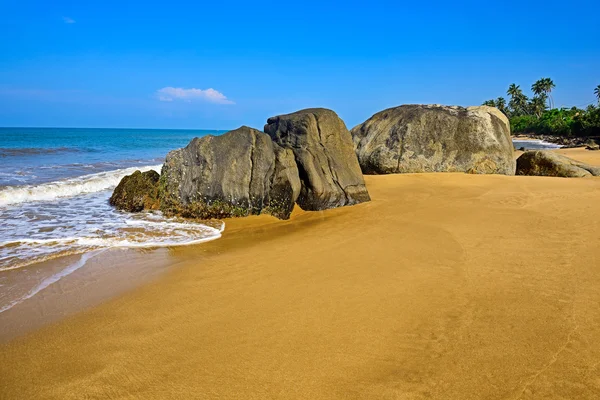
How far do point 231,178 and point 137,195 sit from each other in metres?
2.15

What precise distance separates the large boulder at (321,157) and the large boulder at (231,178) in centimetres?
37

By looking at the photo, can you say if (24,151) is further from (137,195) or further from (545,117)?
(545,117)

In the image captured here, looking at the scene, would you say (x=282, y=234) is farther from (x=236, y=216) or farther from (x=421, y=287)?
(x=421, y=287)

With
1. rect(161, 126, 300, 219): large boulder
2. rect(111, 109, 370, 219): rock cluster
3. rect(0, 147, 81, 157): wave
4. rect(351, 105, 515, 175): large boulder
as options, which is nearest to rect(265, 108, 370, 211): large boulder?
rect(111, 109, 370, 219): rock cluster

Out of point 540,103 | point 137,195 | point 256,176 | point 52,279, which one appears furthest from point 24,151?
point 540,103

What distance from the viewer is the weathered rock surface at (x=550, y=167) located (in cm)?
1271

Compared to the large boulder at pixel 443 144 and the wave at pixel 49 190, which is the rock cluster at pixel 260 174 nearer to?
the wave at pixel 49 190

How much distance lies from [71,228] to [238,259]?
135 inches

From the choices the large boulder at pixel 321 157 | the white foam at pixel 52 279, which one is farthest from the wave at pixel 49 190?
the large boulder at pixel 321 157

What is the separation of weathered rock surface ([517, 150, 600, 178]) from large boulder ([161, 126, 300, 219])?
925 centimetres

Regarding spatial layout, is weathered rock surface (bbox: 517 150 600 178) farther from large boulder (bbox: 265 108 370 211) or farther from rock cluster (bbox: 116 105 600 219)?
large boulder (bbox: 265 108 370 211)

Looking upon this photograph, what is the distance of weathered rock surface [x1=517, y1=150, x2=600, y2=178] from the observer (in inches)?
500

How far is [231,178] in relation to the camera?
8.14 meters

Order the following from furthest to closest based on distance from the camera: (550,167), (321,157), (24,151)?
1. (24,151)
2. (550,167)
3. (321,157)
